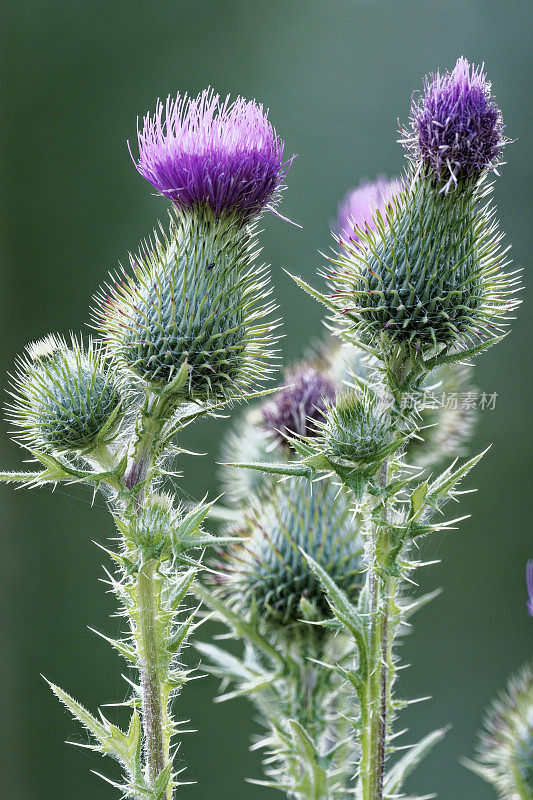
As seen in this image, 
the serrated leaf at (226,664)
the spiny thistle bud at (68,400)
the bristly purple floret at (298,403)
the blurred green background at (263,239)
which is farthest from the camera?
the blurred green background at (263,239)

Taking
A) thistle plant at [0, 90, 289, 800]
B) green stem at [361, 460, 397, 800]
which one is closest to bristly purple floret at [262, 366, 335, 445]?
thistle plant at [0, 90, 289, 800]

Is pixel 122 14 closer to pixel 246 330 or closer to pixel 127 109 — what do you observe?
pixel 127 109

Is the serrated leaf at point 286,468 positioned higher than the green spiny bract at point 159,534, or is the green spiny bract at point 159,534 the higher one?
the serrated leaf at point 286,468

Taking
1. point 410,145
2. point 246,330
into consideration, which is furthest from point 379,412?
point 410,145

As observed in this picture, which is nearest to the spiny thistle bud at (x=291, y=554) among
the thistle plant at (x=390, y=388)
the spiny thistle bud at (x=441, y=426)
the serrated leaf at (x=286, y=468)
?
the thistle plant at (x=390, y=388)

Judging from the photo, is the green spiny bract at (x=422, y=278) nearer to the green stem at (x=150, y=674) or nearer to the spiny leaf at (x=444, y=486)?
the spiny leaf at (x=444, y=486)

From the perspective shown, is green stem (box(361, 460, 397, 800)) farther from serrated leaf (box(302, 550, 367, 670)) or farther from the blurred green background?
the blurred green background
